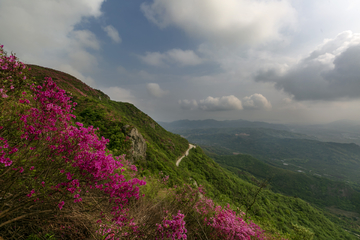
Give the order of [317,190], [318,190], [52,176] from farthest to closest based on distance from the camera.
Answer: [318,190], [317,190], [52,176]

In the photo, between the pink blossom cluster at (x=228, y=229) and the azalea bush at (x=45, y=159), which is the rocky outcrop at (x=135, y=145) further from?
the pink blossom cluster at (x=228, y=229)

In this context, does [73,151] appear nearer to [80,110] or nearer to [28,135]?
[28,135]

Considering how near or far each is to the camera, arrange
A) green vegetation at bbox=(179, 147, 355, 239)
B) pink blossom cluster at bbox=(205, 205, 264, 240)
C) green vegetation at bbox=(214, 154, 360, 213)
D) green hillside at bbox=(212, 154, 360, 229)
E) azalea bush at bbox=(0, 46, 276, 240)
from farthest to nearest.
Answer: green vegetation at bbox=(214, 154, 360, 213)
green hillside at bbox=(212, 154, 360, 229)
green vegetation at bbox=(179, 147, 355, 239)
pink blossom cluster at bbox=(205, 205, 264, 240)
azalea bush at bbox=(0, 46, 276, 240)

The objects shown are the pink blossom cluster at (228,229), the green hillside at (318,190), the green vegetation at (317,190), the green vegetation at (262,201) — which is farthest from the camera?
the green vegetation at (317,190)

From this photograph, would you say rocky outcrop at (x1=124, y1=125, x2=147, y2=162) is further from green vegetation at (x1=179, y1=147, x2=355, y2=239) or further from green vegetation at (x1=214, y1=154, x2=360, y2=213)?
green vegetation at (x1=214, y1=154, x2=360, y2=213)

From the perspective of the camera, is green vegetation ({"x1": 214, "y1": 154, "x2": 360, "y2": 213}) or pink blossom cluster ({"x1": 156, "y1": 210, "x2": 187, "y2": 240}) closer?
pink blossom cluster ({"x1": 156, "y1": 210, "x2": 187, "y2": 240})

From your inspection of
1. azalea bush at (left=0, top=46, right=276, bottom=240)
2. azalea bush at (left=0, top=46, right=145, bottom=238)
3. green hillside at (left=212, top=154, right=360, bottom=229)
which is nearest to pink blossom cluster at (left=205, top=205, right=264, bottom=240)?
azalea bush at (left=0, top=46, right=276, bottom=240)

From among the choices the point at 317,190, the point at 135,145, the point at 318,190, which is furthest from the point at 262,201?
the point at 318,190

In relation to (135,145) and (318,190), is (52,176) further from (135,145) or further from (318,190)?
(318,190)

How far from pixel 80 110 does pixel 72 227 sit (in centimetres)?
2189

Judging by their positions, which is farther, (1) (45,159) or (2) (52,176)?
(1) (45,159)

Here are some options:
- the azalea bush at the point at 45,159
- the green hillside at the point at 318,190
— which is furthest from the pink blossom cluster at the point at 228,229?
the green hillside at the point at 318,190

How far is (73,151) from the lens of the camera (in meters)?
3.94

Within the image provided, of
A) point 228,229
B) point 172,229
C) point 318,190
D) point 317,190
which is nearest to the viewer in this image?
point 172,229
